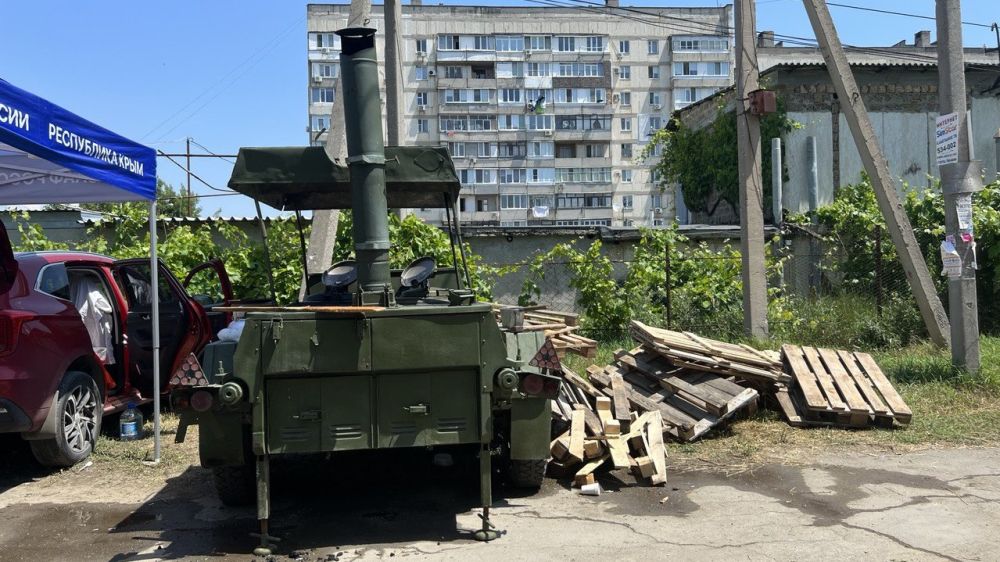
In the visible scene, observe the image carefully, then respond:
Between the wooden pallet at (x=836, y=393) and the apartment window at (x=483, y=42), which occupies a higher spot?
the apartment window at (x=483, y=42)

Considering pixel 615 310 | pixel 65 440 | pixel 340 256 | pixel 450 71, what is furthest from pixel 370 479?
pixel 450 71

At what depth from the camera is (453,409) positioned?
16.9 ft

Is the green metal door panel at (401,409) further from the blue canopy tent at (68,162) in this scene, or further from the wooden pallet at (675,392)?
the blue canopy tent at (68,162)

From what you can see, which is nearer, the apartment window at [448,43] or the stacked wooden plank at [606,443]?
the stacked wooden plank at [606,443]

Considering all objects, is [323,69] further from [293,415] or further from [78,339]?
[293,415]

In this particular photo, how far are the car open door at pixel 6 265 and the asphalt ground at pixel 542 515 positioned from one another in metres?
1.70

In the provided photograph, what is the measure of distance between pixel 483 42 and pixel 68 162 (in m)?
61.7

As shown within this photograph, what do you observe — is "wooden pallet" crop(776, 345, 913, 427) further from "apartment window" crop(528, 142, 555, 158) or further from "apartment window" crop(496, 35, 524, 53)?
"apartment window" crop(496, 35, 524, 53)

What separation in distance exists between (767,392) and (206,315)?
19.8 ft

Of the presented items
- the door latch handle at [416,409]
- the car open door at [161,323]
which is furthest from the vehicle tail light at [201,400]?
the car open door at [161,323]

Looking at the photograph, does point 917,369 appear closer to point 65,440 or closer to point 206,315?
point 206,315

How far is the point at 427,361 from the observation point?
16.5ft

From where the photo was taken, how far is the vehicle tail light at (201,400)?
512cm

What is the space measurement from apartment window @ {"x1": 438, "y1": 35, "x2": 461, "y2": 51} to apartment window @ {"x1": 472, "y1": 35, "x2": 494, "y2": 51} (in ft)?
4.48
